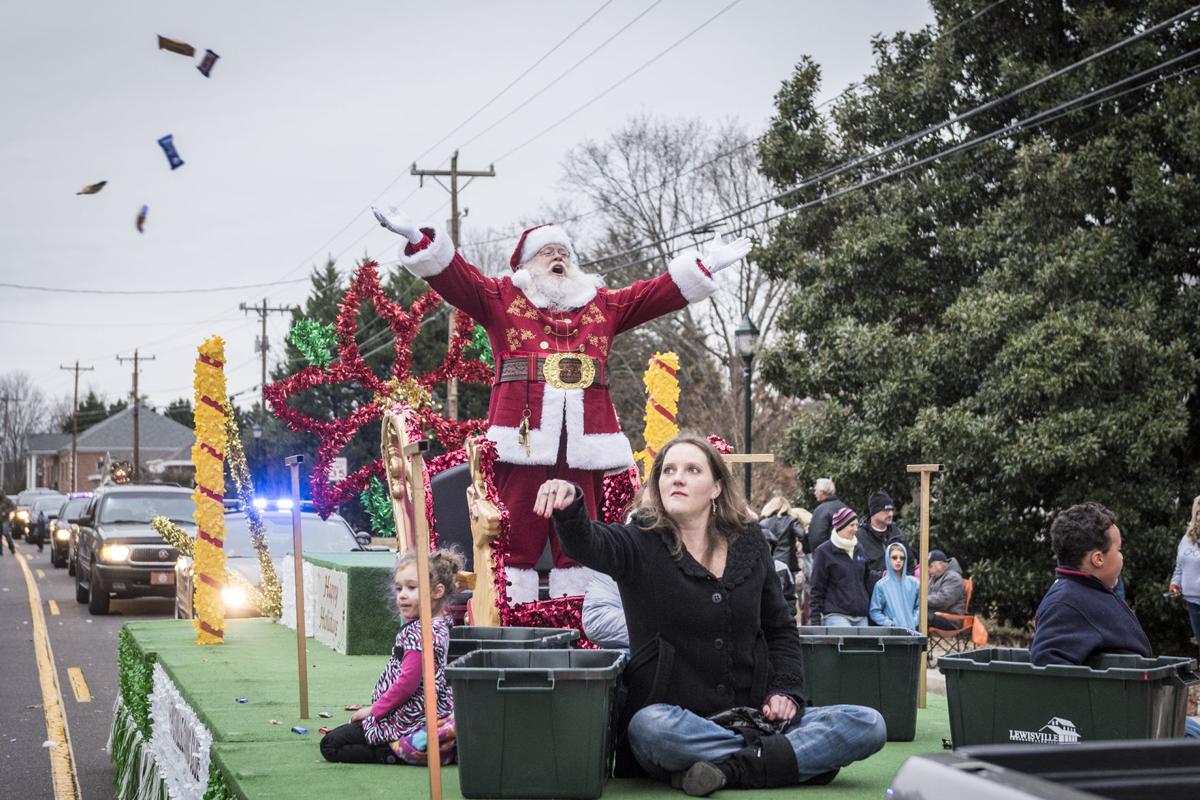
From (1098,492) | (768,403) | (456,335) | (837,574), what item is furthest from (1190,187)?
(768,403)

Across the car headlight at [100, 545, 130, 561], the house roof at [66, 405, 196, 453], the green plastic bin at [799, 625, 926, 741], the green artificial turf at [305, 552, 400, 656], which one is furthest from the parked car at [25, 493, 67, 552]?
the house roof at [66, 405, 196, 453]

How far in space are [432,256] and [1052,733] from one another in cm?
404

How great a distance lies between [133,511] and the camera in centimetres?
2036

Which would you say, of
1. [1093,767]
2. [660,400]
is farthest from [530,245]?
[1093,767]

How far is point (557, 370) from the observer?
25.5 feet

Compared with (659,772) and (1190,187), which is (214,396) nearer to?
(659,772)

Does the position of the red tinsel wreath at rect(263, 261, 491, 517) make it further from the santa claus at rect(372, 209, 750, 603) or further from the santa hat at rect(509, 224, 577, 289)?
the santa claus at rect(372, 209, 750, 603)

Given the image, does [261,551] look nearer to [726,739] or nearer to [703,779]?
[726,739]

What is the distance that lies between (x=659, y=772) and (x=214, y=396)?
6.43m

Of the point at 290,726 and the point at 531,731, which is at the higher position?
the point at 531,731

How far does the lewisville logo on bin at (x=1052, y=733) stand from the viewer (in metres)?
5.00

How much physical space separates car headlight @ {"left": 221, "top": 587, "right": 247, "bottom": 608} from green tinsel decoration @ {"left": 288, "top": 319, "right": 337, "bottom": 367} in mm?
2030

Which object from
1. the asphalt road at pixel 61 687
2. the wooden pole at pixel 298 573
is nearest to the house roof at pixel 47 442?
the asphalt road at pixel 61 687

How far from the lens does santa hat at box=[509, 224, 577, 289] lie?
7.93m
